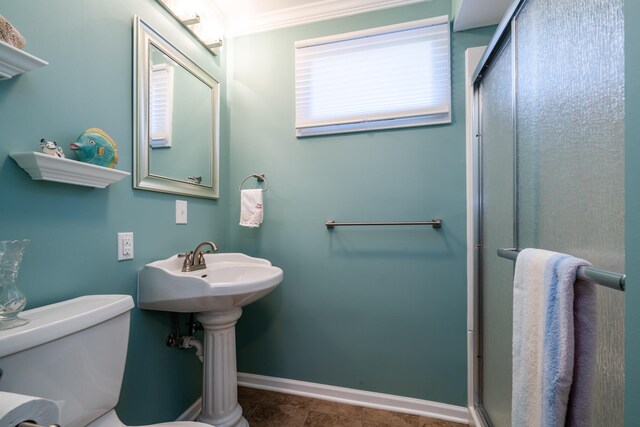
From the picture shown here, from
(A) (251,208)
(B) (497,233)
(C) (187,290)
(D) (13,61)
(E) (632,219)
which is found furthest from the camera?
(A) (251,208)

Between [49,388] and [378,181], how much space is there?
1525 mm

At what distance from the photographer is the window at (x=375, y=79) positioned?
1482mm

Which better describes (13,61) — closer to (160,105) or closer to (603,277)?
(160,105)

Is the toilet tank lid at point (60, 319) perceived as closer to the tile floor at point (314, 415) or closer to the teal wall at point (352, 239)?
the teal wall at point (352, 239)

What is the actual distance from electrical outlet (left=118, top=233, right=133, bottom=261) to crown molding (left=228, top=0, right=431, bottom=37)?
1.53 meters

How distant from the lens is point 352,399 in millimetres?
1569

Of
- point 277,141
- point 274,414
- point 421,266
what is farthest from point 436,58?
point 274,414

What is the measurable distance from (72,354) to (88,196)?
0.53 m

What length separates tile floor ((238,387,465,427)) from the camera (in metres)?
1.41

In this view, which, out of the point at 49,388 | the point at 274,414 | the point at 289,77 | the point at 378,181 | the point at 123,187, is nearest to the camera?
the point at 49,388

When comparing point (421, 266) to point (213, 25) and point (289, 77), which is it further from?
point (213, 25)

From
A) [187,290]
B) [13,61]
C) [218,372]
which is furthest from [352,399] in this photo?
[13,61]

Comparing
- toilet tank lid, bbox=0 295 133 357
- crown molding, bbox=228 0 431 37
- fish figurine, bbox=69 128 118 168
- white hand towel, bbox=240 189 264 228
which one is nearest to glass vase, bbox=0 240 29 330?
toilet tank lid, bbox=0 295 133 357

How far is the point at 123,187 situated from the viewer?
1.08 metres
